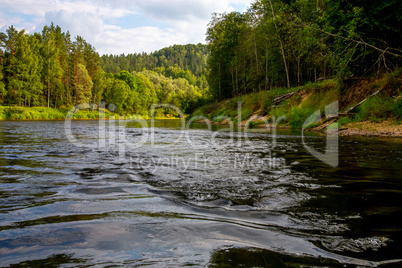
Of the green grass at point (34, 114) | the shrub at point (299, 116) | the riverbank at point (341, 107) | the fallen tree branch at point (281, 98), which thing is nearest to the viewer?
the riverbank at point (341, 107)

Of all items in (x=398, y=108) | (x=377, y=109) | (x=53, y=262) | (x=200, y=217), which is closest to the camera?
(x=53, y=262)

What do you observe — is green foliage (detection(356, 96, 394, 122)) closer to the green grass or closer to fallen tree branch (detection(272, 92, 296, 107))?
fallen tree branch (detection(272, 92, 296, 107))

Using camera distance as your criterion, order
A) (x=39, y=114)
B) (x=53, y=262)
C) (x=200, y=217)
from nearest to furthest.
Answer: (x=53, y=262)
(x=200, y=217)
(x=39, y=114)

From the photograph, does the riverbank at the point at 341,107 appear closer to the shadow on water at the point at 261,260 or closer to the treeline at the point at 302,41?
the treeline at the point at 302,41

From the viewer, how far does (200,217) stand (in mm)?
2846

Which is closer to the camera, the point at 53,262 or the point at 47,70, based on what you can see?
the point at 53,262

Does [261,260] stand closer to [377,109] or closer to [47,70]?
[377,109]

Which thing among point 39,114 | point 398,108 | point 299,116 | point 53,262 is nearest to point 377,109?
point 398,108

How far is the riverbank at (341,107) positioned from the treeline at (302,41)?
1237 millimetres

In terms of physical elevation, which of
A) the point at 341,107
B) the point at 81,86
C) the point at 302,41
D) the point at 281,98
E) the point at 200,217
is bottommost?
the point at 200,217

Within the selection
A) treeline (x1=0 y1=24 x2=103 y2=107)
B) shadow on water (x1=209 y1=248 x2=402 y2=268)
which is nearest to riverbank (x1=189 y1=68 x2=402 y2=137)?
shadow on water (x1=209 y1=248 x2=402 y2=268)

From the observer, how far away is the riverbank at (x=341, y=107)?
13870 millimetres

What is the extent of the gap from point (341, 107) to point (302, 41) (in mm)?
5684

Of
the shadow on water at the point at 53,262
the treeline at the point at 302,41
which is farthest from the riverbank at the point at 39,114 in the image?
the shadow on water at the point at 53,262
